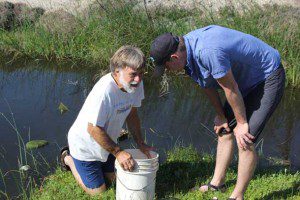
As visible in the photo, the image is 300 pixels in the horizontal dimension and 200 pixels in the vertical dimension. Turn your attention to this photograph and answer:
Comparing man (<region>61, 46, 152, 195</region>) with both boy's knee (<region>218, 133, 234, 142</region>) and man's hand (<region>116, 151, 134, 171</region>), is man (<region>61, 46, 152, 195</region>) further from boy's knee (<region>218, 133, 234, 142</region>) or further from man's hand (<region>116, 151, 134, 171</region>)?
boy's knee (<region>218, 133, 234, 142</region>)

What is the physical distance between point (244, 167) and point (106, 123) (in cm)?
113

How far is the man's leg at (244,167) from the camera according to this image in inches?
147

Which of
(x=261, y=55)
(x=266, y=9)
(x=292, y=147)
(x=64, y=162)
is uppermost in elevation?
(x=261, y=55)

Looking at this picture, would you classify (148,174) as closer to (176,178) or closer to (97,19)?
(176,178)

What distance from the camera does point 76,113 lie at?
20.1 ft

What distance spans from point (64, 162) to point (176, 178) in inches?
40.4

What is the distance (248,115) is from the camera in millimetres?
3777

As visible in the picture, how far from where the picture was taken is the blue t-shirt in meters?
3.32

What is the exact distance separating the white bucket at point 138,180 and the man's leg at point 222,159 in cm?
57

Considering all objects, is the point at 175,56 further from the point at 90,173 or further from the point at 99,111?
the point at 90,173

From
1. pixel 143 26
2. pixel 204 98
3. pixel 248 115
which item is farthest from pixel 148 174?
pixel 143 26

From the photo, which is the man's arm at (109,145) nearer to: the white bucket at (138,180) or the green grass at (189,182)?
the white bucket at (138,180)

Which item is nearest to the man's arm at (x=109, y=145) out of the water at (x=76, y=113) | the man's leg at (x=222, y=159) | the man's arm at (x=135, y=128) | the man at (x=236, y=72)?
the man's arm at (x=135, y=128)

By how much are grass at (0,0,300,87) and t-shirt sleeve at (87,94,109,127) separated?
369cm
